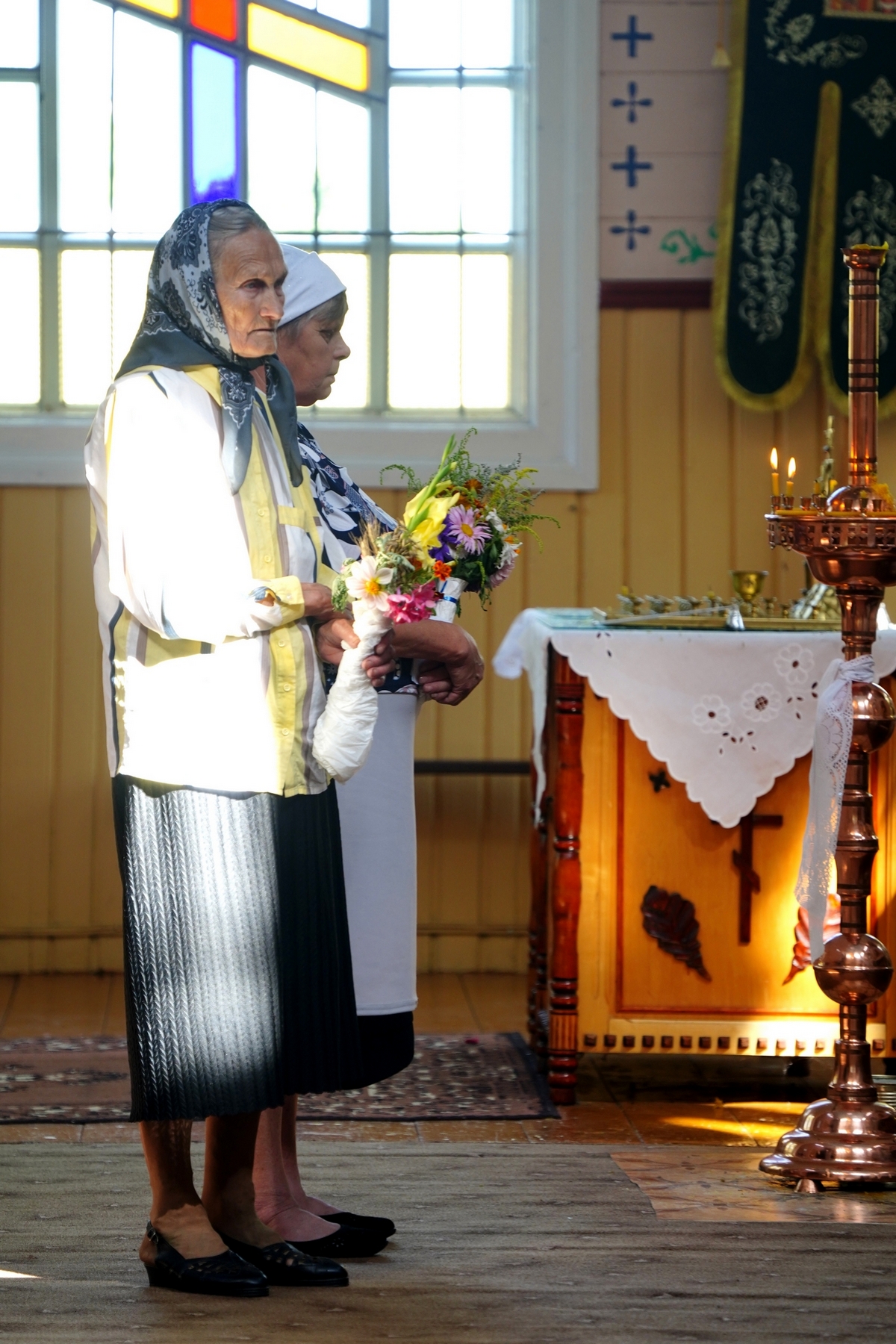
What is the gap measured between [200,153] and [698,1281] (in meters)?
3.96

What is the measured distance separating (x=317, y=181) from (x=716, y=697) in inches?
102

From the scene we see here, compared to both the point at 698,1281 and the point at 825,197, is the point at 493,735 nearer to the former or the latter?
the point at 825,197

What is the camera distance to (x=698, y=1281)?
102 inches

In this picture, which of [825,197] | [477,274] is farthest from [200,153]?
[825,197]

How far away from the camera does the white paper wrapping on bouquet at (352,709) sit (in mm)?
2398

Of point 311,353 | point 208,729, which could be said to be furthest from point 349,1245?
point 311,353

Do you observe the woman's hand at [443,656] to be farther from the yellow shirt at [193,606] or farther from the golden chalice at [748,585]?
the golden chalice at [748,585]

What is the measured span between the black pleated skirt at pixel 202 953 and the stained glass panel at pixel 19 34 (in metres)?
3.71

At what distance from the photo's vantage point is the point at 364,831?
277 centimetres

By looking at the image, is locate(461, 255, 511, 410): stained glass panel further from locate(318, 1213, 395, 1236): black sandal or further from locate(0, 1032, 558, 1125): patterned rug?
locate(318, 1213, 395, 1236): black sandal

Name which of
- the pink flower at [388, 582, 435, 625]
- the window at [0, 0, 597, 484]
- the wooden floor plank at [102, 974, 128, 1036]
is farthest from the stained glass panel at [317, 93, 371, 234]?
the pink flower at [388, 582, 435, 625]

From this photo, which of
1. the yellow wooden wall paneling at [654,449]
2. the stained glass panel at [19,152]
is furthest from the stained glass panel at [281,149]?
the yellow wooden wall paneling at [654,449]

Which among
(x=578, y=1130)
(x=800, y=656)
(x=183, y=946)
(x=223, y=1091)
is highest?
(x=800, y=656)

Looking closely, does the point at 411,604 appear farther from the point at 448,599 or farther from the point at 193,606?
the point at 448,599
